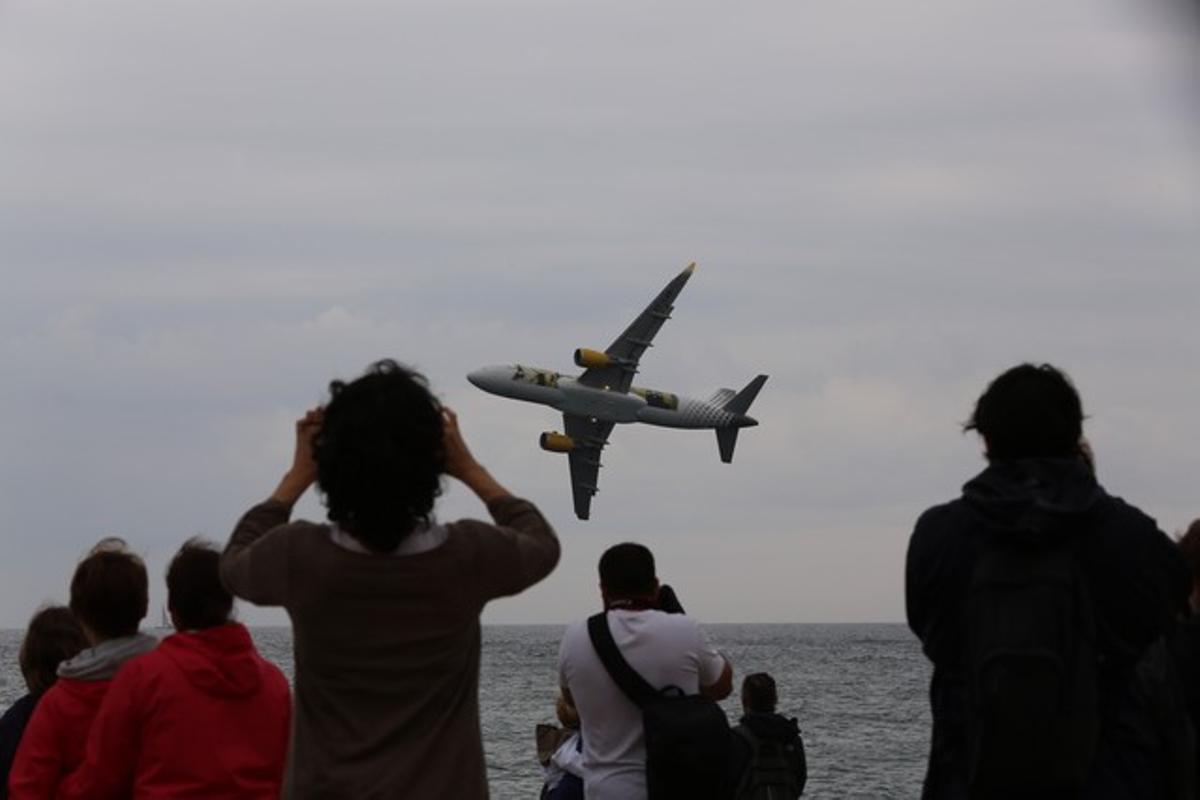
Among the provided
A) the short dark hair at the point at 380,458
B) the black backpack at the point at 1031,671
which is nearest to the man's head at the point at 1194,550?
the black backpack at the point at 1031,671

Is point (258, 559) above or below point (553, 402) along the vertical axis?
below

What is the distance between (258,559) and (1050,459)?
2.24 metres

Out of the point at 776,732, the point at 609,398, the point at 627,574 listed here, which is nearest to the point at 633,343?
the point at 609,398

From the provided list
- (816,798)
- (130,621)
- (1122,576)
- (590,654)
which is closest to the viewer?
(1122,576)

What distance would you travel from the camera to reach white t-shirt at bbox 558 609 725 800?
7.98 metres

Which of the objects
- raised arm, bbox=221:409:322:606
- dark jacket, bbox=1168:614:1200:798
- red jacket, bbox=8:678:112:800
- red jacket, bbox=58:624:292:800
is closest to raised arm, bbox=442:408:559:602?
raised arm, bbox=221:409:322:606

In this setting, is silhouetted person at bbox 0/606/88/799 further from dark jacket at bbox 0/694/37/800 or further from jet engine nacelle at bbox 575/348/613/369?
jet engine nacelle at bbox 575/348/613/369

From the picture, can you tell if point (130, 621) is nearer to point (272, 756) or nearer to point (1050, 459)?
point (272, 756)

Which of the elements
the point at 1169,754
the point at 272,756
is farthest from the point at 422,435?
the point at 1169,754

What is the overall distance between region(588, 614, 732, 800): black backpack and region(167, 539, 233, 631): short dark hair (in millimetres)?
1947

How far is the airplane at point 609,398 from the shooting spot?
5578cm

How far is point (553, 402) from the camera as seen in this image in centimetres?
5662

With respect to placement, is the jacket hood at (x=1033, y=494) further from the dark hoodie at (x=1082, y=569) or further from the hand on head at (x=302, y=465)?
the hand on head at (x=302, y=465)

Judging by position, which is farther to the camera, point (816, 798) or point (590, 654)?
point (816, 798)
